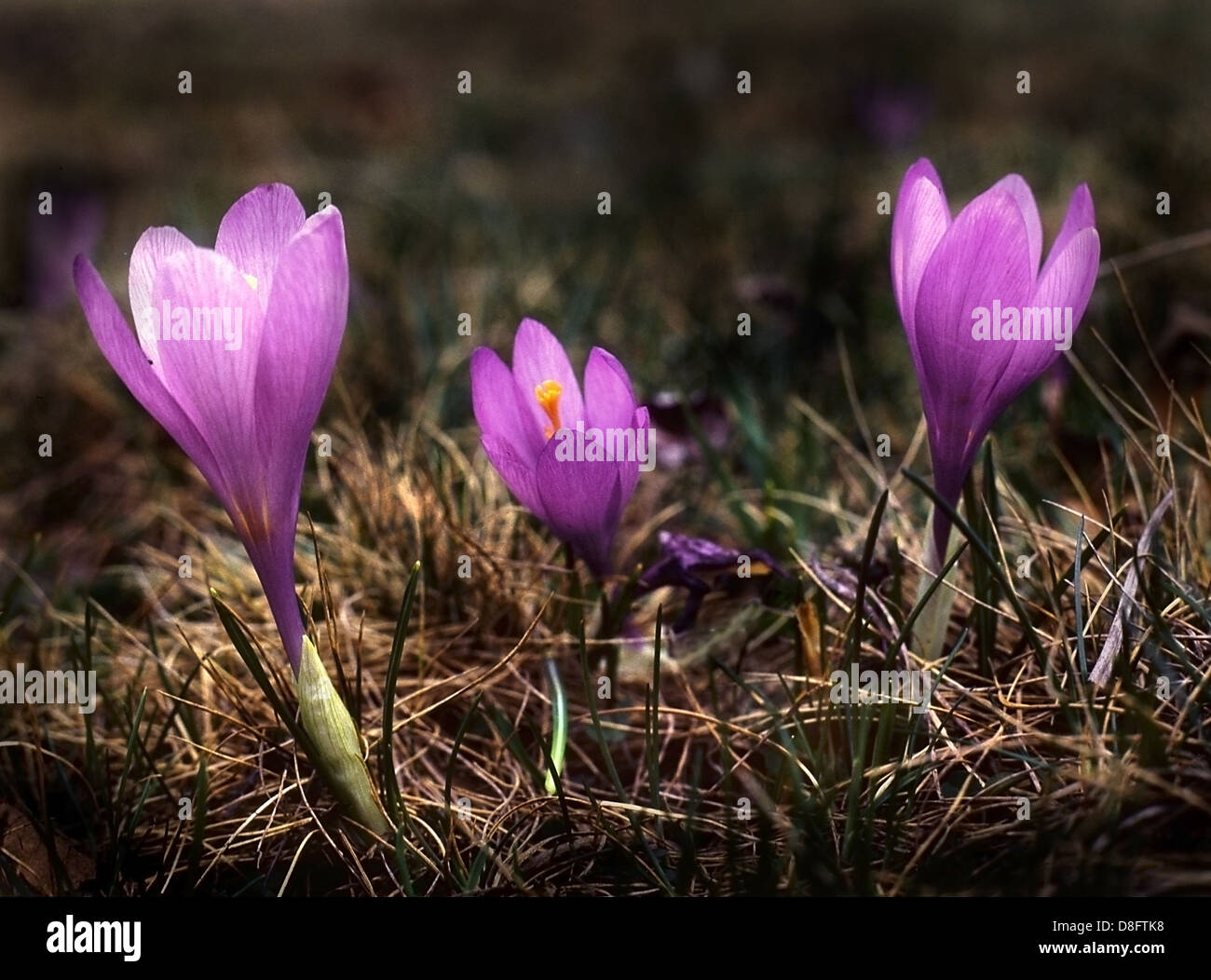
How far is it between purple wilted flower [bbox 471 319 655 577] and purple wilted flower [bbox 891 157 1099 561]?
0.29m

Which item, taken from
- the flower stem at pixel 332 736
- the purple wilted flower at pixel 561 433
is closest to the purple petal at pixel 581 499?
the purple wilted flower at pixel 561 433

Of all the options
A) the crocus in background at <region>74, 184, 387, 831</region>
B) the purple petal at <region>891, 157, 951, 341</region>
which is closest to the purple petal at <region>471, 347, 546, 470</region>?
the crocus in background at <region>74, 184, 387, 831</region>

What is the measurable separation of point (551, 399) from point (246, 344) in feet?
1.06

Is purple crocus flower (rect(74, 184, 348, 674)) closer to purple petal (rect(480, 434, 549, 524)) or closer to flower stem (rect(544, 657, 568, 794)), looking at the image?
purple petal (rect(480, 434, 549, 524))

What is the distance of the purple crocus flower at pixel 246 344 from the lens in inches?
38.3

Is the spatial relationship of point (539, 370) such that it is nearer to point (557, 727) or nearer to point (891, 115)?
point (557, 727)

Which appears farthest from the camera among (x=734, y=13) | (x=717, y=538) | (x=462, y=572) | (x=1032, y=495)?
(x=734, y=13)

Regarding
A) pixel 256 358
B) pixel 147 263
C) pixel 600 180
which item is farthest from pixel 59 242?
pixel 256 358

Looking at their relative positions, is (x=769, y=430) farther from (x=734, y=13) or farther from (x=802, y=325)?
(x=734, y=13)

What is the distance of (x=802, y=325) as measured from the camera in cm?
247

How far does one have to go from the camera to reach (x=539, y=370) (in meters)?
1.26

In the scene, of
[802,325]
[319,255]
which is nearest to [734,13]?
[802,325]

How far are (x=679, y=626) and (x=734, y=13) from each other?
6568mm

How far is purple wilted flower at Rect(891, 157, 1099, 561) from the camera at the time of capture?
1.03 m
